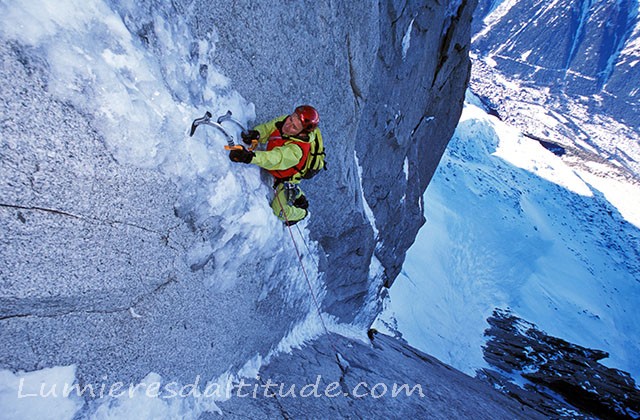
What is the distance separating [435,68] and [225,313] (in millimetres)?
10877

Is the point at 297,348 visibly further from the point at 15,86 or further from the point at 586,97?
the point at 586,97

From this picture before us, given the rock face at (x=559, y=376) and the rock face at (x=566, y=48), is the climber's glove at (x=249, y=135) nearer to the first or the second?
Result: the rock face at (x=559, y=376)

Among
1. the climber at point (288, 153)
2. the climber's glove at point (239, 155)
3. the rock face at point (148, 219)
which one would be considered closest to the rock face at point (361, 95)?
the rock face at point (148, 219)

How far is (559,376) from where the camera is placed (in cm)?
1872

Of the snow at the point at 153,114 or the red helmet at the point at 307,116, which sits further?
the red helmet at the point at 307,116

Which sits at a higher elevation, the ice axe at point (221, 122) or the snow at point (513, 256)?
the ice axe at point (221, 122)

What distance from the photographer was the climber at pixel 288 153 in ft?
11.6

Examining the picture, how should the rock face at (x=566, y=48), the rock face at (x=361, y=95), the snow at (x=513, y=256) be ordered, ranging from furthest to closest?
the rock face at (x=566, y=48), the snow at (x=513, y=256), the rock face at (x=361, y=95)

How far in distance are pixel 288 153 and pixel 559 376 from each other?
2267cm

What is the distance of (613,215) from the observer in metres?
57.2

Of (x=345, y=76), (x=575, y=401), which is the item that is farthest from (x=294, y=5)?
(x=575, y=401)

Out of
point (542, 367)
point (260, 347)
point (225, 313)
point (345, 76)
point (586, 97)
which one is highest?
point (586, 97)

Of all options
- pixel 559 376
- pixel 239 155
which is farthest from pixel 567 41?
pixel 239 155

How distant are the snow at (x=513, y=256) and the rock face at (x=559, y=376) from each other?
4.97ft
